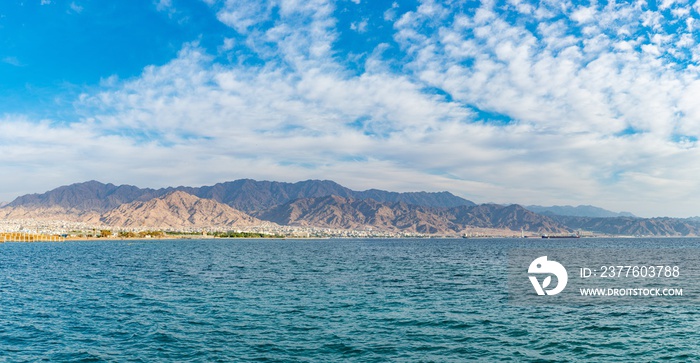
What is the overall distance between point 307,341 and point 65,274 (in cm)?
6821

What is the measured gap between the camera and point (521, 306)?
167 ft

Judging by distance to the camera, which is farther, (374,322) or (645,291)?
Result: (645,291)

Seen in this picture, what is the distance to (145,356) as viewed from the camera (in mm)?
32125

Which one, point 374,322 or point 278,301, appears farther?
point 278,301

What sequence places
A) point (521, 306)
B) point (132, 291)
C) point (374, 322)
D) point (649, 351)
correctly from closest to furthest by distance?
point (649, 351), point (374, 322), point (521, 306), point (132, 291)

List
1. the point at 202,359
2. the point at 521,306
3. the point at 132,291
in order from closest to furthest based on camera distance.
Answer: the point at 202,359 → the point at 521,306 → the point at 132,291

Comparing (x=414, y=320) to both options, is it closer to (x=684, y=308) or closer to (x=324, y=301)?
(x=324, y=301)

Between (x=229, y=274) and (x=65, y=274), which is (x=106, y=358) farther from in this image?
(x=65, y=274)

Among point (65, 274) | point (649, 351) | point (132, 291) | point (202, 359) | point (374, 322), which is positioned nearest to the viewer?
point (202, 359)

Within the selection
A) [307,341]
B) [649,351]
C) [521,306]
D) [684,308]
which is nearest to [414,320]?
[307,341]

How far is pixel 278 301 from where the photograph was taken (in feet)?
175

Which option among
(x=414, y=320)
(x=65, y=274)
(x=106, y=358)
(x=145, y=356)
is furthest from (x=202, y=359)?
(x=65, y=274)

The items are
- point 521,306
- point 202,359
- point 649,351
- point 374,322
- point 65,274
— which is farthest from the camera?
point 65,274

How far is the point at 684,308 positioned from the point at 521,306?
17.8m
